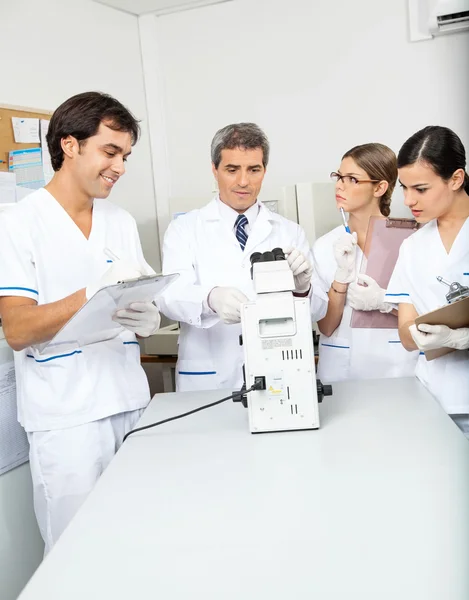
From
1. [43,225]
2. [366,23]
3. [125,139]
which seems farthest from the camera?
[366,23]

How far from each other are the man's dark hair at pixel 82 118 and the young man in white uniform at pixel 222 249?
0.49 m

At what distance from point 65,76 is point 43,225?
5.55ft

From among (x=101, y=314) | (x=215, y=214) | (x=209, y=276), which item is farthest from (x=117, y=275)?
(x=215, y=214)

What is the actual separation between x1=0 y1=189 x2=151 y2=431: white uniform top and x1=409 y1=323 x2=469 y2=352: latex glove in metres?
0.77

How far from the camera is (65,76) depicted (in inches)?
121

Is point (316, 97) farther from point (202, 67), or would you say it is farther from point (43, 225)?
point (43, 225)

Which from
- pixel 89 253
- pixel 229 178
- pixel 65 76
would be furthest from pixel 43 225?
pixel 65 76

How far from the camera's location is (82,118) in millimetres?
1695

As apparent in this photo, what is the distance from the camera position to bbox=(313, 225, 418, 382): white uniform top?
2152mm

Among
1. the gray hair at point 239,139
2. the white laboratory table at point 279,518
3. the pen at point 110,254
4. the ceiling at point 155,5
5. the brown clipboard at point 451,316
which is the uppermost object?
the ceiling at point 155,5

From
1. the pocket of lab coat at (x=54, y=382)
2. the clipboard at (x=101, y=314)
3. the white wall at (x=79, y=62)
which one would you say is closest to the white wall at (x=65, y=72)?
the white wall at (x=79, y=62)

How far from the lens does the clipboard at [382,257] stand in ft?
7.05

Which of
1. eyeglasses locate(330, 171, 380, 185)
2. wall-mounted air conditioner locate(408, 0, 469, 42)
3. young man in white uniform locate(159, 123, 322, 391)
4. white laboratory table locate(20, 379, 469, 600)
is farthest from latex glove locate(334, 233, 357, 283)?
wall-mounted air conditioner locate(408, 0, 469, 42)

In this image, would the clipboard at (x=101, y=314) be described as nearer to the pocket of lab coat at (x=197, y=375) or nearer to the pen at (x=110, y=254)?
the pen at (x=110, y=254)
